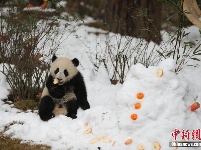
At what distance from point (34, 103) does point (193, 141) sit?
2562mm

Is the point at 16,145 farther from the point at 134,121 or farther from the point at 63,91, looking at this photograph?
the point at 134,121

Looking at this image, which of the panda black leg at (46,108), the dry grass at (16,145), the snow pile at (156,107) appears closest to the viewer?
the snow pile at (156,107)

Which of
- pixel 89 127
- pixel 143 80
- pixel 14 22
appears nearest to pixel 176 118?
pixel 143 80

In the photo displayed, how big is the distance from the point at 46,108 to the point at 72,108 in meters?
0.35

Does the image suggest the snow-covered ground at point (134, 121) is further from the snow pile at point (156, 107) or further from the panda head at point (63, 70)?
the panda head at point (63, 70)

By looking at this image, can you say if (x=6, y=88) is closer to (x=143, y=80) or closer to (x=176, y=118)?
(x=143, y=80)

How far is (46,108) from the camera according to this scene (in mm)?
Result: 4371

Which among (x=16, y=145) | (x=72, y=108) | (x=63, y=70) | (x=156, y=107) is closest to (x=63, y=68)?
(x=63, y=70)

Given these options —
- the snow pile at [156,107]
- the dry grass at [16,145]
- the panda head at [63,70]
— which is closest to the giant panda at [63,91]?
the panda head at [63,70]

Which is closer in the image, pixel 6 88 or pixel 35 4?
pixel 6 88

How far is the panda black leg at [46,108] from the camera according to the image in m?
4.34

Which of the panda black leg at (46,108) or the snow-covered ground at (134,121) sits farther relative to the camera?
the panda black leg at (46,108)

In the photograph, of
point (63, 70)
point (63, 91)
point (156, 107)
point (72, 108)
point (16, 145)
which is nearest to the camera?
point (156, 107)

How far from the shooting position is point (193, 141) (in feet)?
12.5
